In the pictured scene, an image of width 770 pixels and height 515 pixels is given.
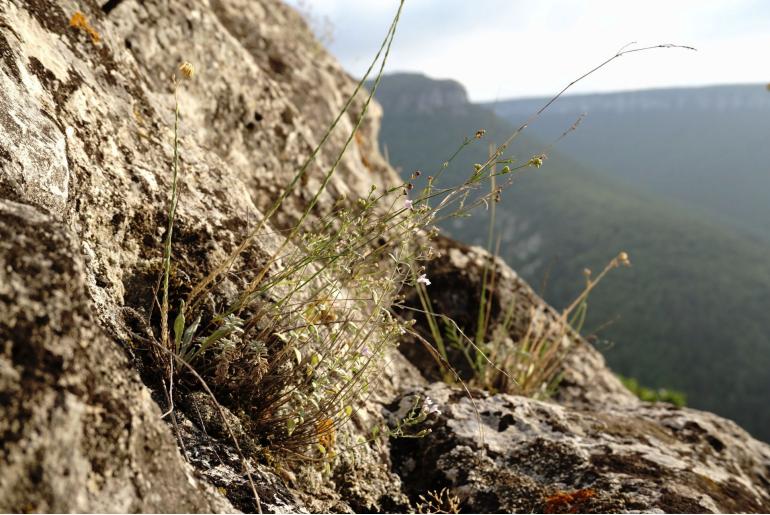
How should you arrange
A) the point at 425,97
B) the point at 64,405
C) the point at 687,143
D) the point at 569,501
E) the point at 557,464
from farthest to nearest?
the point at 687,143, the point at 425,97, the point at 557,464, the point at 569,501, the point at 64,405

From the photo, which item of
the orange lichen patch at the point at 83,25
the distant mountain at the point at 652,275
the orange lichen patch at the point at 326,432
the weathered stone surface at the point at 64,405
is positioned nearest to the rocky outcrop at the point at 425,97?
the distant mountain at the point at 652,275

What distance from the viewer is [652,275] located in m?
64.5

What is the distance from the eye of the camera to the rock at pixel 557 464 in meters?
2.14

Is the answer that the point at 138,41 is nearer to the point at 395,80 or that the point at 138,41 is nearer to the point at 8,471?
the point at 8,471

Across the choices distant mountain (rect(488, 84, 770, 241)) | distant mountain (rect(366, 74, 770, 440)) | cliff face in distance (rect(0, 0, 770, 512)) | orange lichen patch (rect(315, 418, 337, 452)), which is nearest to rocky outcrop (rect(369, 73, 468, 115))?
distant mountain (rect(488, 84, 770, 241))

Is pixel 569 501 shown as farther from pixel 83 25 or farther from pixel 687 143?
pixel 687 143

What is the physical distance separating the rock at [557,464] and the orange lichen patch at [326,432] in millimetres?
389

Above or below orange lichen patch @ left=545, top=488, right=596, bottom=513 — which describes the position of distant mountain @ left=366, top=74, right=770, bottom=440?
below

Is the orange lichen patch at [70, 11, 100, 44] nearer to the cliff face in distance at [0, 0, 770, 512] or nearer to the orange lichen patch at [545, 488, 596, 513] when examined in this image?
the cliff face in distance at [0, 0, 770, 512]

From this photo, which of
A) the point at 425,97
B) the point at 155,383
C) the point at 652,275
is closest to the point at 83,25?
the point at 155,383

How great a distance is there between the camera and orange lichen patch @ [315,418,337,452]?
1850 millimetres

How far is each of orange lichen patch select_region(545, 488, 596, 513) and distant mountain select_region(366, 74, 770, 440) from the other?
31.9 metres

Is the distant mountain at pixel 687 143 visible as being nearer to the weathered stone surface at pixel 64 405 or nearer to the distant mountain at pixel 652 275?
the distant mountain at pixel 652 275

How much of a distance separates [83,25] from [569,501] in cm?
302
